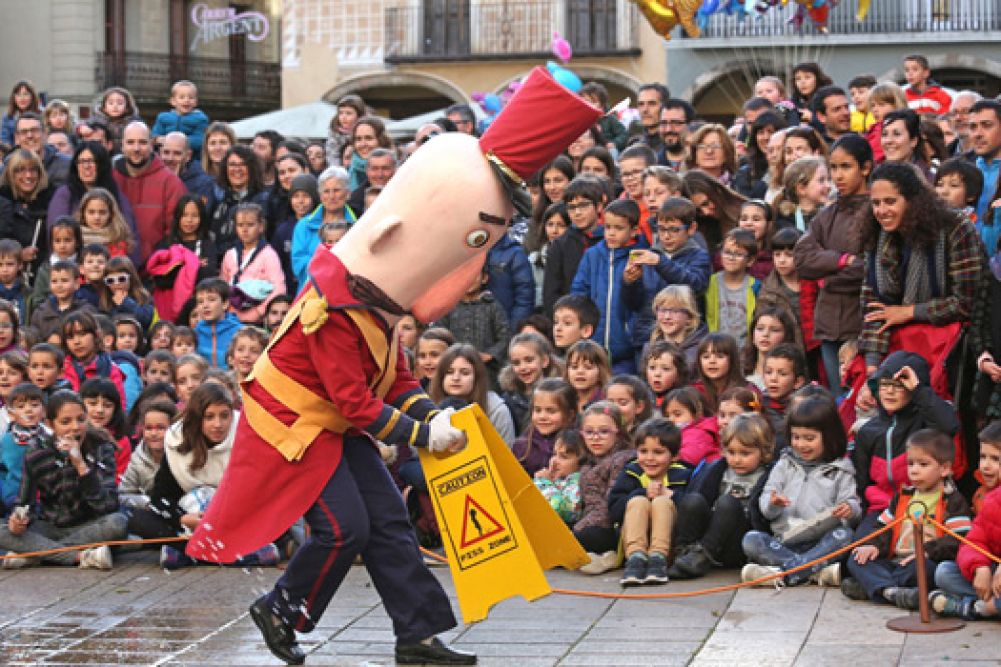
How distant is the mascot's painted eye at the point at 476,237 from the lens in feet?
22.1

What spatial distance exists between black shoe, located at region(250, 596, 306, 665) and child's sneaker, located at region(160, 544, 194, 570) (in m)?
2.36

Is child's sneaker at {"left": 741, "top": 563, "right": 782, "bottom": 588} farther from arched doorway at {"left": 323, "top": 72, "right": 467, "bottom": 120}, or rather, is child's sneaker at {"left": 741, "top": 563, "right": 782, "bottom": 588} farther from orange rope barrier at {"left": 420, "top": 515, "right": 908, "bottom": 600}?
arched doorway at {"left": 323, "top": 72, "right": 467, "bottom": 120}

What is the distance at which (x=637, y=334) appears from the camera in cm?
1058

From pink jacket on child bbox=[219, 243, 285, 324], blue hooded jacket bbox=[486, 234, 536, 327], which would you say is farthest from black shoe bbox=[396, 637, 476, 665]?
pink jacket on child bbox=[219, 243, 285, 324]

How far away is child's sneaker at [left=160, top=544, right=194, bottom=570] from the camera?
920 centimetres

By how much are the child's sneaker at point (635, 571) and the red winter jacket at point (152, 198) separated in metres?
6.14

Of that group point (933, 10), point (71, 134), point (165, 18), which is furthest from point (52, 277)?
point (165, 18)

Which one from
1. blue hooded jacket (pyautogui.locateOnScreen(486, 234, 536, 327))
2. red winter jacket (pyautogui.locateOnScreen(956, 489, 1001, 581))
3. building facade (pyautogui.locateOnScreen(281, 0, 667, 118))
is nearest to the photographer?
red winter jacket (pyautogui.locateOnScreen(956, 489, 1001, 581))

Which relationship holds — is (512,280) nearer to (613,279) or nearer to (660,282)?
(613,279)

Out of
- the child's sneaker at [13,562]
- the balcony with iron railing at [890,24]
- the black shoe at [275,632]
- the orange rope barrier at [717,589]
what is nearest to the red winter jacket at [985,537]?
the orange rope barrier at [717,589]

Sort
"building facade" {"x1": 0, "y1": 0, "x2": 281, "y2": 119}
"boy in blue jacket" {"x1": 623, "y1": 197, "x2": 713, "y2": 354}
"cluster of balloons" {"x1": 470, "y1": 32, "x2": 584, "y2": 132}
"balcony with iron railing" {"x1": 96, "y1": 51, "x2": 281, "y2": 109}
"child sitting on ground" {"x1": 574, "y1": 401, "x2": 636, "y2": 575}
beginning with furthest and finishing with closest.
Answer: "balcony with iron railing" {"x1": 96, "y1": 51, "x2": 281, "y2": 109}
"building facade" {"x1": 0, "y1": 0, "x2": 281, "y2": 119}
"cluster of balloons" {"x1": 470, "y1": 32, "x2": 584, "y2": 132}
"boy in blue jacket" {"x1": 623, "y1": 197, "x2": 713, "y2": 354}
"child sitting on ground" {"x1": 574, "y1": 401, "x2": 636, "y2": 575}

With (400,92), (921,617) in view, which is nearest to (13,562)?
(921,617)

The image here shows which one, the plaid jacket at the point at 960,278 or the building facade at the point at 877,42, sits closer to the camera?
the plaid jacket at the point at 960,278

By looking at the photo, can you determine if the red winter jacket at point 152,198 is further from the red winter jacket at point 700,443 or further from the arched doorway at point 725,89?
the arched doorway at point 725,89
